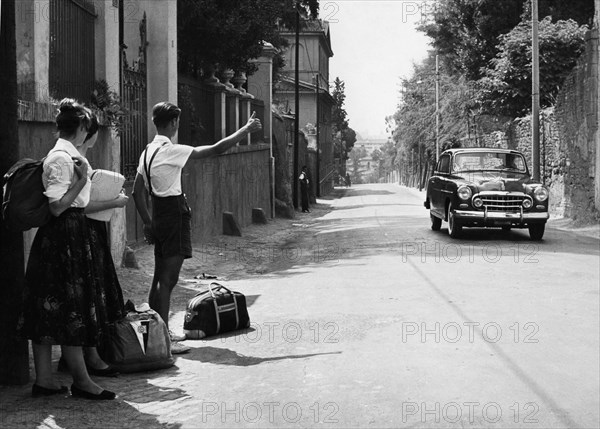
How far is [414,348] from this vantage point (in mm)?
7734

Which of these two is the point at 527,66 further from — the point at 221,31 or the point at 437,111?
the point at 437,111

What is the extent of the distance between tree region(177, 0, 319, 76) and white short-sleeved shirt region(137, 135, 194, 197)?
12348mm

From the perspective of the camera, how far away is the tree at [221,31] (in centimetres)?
1970

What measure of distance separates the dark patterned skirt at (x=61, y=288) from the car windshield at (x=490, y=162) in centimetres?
1424

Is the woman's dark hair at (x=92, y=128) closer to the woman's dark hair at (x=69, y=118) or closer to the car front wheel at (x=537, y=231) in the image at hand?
the woman's dark hair at (x=69, y=118)

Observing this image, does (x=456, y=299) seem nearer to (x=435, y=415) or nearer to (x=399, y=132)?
(x=435, y=415)

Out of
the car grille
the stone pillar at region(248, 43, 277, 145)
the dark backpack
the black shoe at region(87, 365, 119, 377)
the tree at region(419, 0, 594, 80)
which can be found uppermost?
the tree at region(419, 0, 594, 80)

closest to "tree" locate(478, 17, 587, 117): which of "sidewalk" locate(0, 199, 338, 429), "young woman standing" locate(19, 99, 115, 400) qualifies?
"sidewalk" locate(0, 199, 338, 429)

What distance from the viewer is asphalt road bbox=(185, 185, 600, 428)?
5.92 metres

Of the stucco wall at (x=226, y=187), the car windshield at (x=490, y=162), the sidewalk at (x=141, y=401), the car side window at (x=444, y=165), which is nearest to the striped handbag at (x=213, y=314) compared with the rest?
the sidewalk at (x=141, y=401)

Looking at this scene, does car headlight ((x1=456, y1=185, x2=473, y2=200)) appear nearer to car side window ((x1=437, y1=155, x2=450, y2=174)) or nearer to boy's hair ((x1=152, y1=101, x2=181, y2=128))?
car side window ((x1=437, y1=155, x2=450, y2=174))

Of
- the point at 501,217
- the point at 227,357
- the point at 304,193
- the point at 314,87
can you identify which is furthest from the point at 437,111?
the point at 227,357

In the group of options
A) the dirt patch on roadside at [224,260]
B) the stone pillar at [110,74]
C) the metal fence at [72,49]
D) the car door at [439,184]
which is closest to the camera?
the metal fence at [72,49]

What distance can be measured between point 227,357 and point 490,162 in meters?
12.9
